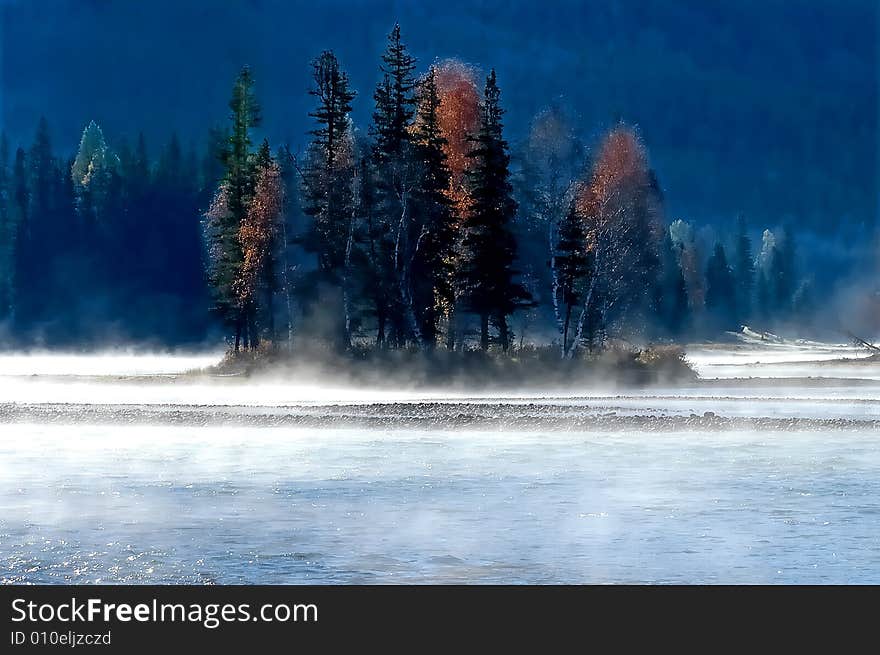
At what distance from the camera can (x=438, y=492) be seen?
18922 mm

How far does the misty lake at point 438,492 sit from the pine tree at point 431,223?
13741 mm

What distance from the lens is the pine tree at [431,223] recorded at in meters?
49.2

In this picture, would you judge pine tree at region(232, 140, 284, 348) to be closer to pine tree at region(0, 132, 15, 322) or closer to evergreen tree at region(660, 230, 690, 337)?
evergreen tree at region(660, 230, 690, 337)

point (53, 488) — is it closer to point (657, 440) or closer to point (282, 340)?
point (657, 440)

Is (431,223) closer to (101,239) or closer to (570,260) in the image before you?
(570,260)

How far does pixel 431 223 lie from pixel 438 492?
31.1 m

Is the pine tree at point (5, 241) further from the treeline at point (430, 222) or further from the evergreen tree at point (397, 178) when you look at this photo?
the evergreen tree at point (397, 178)

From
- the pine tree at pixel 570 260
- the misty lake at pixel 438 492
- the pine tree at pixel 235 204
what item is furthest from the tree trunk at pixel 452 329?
the misty lake at pixel 438 492

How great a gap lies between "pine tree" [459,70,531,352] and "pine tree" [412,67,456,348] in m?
0.91

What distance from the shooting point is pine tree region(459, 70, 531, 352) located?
1928 inches

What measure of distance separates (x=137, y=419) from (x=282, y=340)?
84.0 feet

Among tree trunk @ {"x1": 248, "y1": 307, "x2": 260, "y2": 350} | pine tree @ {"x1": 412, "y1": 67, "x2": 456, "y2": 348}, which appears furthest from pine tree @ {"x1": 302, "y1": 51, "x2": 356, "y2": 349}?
tree trunk @ {"x1": 248, "y1": 307, "x2": 260, "y2": 350}

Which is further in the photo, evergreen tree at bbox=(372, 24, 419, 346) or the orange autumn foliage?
the orange autumn foliage

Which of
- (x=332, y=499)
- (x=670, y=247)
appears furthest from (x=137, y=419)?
(x=670, y=247)
